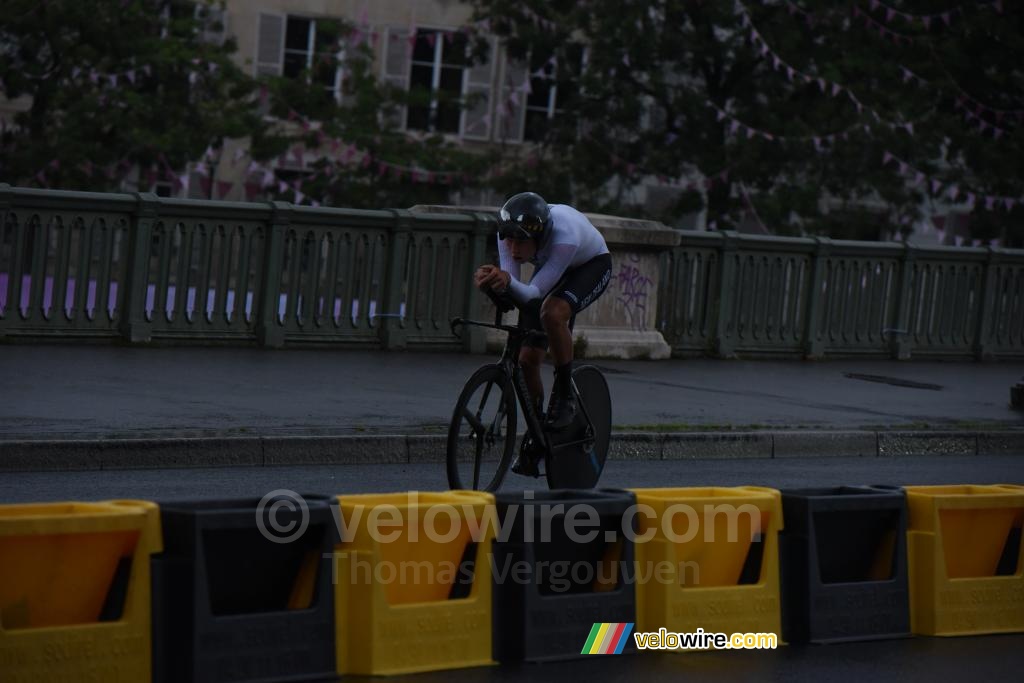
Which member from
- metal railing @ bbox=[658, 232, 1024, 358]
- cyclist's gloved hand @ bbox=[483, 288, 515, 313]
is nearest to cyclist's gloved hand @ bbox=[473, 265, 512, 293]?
cyclist's gloved hand @ bbox=[483, 288, 515, 313]

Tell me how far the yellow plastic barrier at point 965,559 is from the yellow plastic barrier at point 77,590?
3.09 metres

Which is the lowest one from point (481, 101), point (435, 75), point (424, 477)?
point (424, 477)

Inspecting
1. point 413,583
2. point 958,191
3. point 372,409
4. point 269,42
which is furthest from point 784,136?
point 413,583

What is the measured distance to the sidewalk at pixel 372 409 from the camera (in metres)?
10.9

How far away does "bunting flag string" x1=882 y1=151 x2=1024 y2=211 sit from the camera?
35562mm

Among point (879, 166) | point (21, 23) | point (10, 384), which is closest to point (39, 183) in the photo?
point (21, 23)

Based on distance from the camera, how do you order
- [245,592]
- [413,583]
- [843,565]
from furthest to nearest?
[843,565]
[413,583]
[245,592]

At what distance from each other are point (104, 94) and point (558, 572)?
29078 millimetres

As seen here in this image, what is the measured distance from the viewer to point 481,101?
43.3m

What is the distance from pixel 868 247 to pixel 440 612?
51.1ft

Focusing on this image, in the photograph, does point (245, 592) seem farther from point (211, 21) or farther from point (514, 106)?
point (514, 106)

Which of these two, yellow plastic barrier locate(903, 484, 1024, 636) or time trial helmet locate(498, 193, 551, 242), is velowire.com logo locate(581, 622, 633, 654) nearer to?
yellow plastic barrier locate(903, 484, 1024, 636)

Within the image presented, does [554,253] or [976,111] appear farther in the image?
[976,111]

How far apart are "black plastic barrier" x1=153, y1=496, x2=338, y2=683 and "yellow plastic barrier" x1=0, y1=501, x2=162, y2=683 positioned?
0.28 ft
